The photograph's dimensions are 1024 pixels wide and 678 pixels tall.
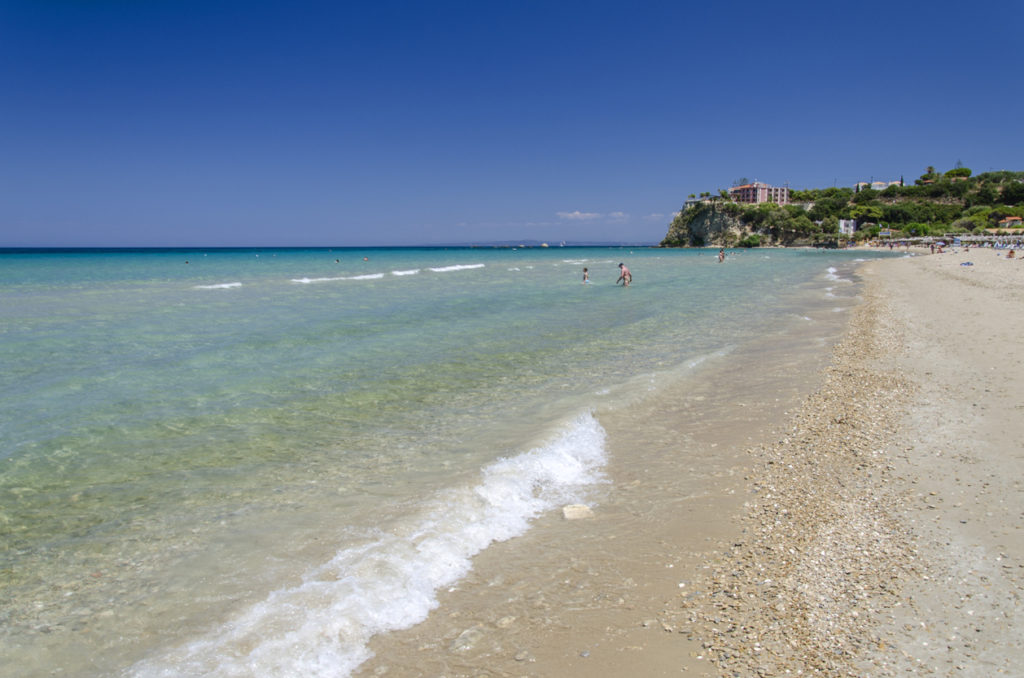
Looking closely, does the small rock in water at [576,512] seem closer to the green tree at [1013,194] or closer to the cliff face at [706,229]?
the green tree at [1013,194]

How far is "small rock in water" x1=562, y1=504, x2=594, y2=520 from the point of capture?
17.4ft

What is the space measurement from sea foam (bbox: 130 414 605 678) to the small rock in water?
19 centimetres

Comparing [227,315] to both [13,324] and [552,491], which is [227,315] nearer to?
[13,324]

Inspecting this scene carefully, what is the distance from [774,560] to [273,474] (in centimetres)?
519

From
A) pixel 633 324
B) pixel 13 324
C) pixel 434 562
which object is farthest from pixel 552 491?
pixel 13 324

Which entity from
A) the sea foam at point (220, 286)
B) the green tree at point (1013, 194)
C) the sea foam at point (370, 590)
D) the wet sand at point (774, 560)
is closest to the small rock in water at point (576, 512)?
the wet sand at point (774, 560)

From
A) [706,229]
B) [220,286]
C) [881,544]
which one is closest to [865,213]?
[706,229]

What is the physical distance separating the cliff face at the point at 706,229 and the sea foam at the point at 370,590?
6951 inches

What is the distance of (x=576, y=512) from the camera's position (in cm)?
536

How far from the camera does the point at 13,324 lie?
1789cm

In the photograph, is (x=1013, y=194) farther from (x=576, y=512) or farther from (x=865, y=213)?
(x=576, y=512)

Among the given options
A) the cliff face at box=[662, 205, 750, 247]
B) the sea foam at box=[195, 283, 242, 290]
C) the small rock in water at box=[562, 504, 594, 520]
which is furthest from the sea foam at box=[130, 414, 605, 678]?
the cliff face at box=[662, 205, 750, 247]

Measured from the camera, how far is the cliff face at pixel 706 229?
168 meters

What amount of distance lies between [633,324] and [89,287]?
3282 cm
